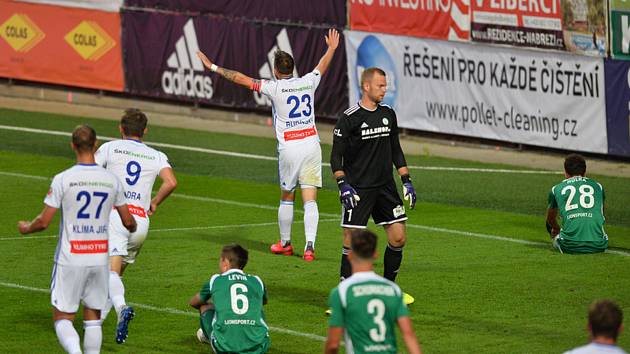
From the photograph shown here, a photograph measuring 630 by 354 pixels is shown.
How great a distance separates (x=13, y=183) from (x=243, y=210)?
4.44 metres

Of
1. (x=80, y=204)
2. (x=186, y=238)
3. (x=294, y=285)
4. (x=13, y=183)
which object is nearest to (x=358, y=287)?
(x=80, y=204)

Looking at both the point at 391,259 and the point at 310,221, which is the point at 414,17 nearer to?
the point at 310,221

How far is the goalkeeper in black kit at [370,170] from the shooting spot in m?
15.0

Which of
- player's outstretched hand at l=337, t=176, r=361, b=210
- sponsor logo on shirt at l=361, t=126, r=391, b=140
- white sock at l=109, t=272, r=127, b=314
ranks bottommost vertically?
white sock at l=109, t=272, r=127, b=314

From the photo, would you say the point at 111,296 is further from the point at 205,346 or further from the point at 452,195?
the point at 452,195

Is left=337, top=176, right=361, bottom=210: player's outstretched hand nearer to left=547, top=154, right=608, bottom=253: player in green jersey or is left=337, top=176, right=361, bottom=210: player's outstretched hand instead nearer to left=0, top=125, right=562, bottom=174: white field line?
left=547, top=154, right=608, bottom=253: player in green jersey

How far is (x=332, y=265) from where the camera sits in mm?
17703

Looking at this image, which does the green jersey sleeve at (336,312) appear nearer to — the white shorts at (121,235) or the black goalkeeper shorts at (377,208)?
the white shorts at (121,235)

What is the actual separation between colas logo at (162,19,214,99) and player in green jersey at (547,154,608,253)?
→ 16.2 meters

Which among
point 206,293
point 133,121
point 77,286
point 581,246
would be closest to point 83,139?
point 77,286

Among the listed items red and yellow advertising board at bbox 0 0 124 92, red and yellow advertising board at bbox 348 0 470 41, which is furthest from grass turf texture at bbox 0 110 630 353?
red and yellow advertising board at bbox 0 0 124 92

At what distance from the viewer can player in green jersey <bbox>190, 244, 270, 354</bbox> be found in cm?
1230

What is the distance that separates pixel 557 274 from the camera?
55.6 feet

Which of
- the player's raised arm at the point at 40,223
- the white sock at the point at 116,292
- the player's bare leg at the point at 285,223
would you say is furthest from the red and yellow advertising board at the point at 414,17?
the player's raised arm at the point at 40,223
